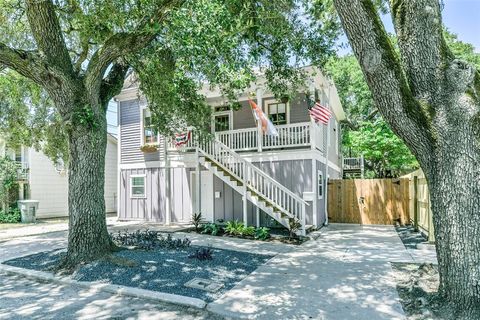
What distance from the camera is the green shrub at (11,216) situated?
15.3 m

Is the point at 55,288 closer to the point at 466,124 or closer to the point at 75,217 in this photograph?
the point at 75,217

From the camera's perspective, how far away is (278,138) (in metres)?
12.0

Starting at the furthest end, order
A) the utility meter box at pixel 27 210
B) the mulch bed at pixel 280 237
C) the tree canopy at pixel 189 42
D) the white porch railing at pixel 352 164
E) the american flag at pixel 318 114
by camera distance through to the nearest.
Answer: the white porch railing at pixel 352 164 < the utility meter box at pixel 27 210 < the american flag at pixel 318 114 < the mulch bed at pixel 280 237 < the tree canopy at pixel 189 42

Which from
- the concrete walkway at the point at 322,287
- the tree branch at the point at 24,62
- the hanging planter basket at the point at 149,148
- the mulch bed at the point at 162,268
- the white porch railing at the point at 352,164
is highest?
the tree branch at the point at 24,62

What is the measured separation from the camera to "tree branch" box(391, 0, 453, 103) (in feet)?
13.7

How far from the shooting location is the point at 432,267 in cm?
590

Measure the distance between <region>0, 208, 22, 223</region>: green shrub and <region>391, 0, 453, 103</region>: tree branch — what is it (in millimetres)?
Answer: 17431

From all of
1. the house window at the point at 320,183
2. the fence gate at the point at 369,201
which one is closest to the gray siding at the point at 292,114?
the house window at the point at 320,183

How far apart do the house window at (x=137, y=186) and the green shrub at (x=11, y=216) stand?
5.98m

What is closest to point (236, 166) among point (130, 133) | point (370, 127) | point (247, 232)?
point (247, 232)

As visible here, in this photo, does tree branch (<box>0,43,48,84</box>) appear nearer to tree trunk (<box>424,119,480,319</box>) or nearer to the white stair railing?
the white stair railing

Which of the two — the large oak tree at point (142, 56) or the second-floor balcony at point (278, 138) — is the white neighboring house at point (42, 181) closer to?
the second-floor balcony at point (278, 138)

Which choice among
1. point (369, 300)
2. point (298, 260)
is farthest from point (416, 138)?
point (298, 260)

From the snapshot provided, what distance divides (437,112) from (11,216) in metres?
17.8
